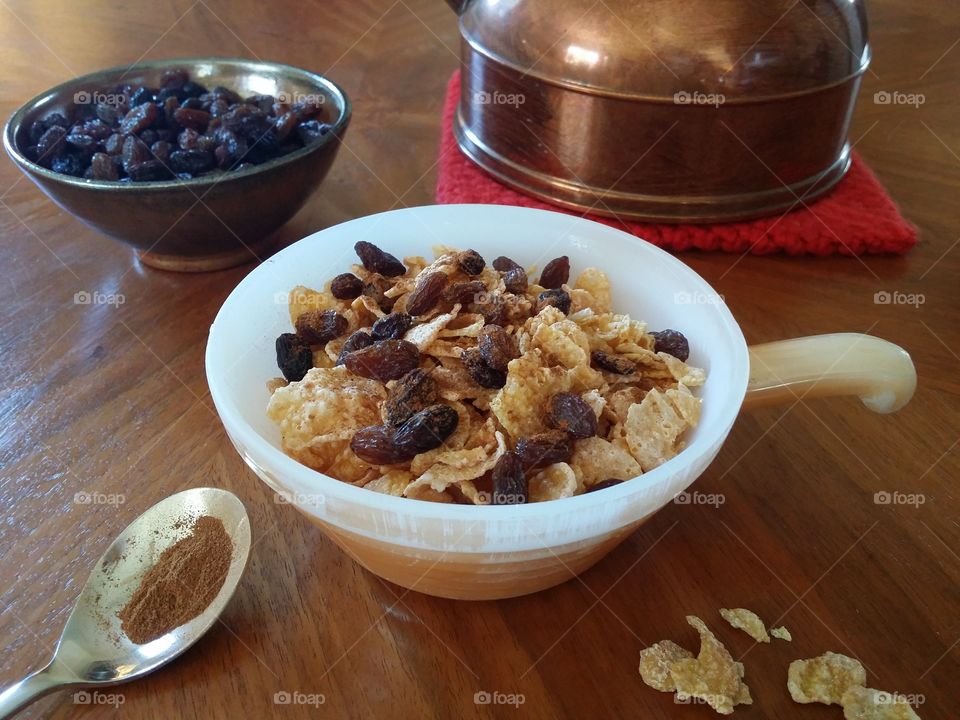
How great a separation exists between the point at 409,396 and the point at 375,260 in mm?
155

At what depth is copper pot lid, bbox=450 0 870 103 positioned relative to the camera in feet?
2.22

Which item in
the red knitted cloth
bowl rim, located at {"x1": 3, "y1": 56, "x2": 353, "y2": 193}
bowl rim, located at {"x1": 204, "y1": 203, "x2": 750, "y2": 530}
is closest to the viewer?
bowl rim, located at {"x1": 204, "y1": 203, "x2": 750, "y2": 530}

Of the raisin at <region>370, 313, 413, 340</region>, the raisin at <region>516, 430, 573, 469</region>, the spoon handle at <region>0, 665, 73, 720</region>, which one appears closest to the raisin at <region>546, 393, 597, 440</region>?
the raisin at <region>516, 430, 573, 469</region>

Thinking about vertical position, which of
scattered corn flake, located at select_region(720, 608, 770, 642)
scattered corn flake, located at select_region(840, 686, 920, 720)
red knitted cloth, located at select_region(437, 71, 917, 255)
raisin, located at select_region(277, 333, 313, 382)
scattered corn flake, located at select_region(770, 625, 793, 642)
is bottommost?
scattered corn flake, located at select_region(770, 625, 793, 642)

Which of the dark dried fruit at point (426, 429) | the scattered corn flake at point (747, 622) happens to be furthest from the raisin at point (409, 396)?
the scattered corn flake at point (747, 622)

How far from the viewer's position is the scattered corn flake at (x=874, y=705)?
0.38m

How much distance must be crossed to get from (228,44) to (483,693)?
121cm

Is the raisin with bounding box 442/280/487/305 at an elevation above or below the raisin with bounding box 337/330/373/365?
above

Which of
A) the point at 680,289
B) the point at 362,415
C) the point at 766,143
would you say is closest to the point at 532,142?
the point at 766,143

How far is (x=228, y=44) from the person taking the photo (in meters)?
1.25

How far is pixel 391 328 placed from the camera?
1.62ft

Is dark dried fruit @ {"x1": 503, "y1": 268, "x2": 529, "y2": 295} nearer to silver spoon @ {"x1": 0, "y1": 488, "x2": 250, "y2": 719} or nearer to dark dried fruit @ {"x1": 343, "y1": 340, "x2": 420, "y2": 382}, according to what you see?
dark dried fruit @ {"x1": 343, "y1": 340, "x2": 420, "y2": 382}

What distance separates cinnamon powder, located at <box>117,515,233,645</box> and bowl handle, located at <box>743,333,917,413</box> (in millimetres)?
336

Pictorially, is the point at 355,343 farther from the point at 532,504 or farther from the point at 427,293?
the point at 532,504
